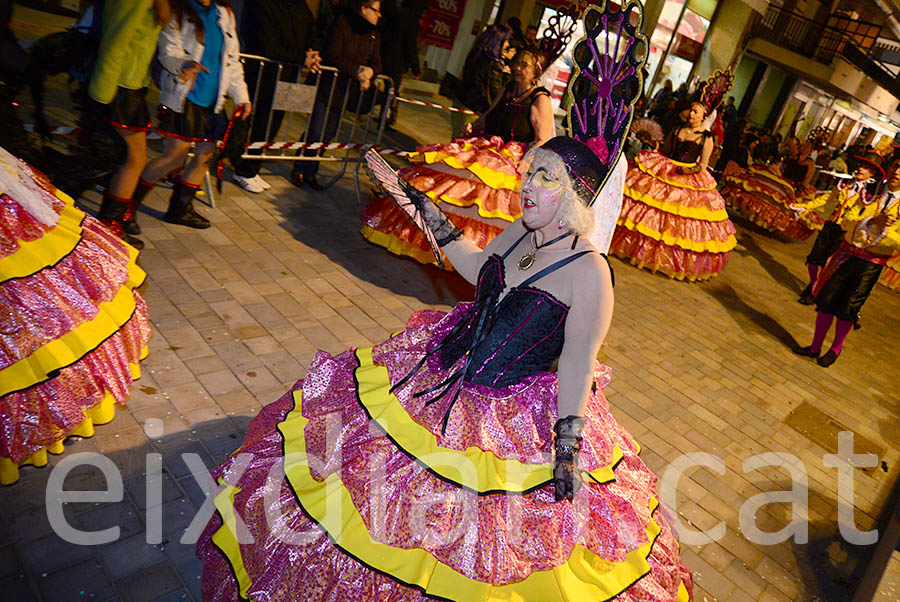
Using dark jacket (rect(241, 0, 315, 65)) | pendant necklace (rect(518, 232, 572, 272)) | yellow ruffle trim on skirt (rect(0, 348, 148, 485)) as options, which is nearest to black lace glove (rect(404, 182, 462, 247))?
pendant necklace (rect(518, 232, 572, 272))

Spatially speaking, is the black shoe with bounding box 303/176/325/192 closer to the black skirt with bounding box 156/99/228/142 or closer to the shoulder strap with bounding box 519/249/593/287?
the black skirt with bounding box 156/99/228/142

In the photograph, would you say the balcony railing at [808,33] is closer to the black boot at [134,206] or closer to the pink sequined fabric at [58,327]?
the black boot at [134,206]

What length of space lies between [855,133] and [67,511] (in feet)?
147

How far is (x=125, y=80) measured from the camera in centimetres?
467

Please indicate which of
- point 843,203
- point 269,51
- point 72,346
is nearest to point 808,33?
point 843,203

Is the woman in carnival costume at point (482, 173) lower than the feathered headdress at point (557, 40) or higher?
lower

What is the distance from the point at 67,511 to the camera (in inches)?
116

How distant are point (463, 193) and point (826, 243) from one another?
20.5 ft

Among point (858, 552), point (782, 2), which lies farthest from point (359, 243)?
point (782, 2)

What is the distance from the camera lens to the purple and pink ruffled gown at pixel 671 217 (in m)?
8.79

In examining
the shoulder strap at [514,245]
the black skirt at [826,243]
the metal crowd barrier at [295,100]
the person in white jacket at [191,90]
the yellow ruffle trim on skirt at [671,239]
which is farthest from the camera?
the black skirt at [826,243]

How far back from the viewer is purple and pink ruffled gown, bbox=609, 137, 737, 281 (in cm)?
879

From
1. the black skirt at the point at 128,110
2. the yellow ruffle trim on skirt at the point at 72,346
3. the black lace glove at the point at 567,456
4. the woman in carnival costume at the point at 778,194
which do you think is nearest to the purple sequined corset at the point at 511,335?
the black lace glove at the point at 567,456

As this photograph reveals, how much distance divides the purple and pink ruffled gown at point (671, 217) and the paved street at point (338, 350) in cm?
30
